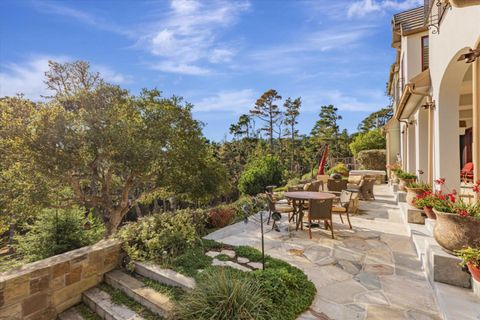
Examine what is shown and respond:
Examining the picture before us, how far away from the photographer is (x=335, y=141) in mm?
28172

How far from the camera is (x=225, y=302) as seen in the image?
97.0 inches

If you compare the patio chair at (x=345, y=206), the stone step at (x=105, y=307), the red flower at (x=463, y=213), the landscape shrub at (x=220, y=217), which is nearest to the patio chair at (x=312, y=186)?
the patio chair at (x=345, y=206)

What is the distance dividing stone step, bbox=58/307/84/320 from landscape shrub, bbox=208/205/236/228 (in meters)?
3.08

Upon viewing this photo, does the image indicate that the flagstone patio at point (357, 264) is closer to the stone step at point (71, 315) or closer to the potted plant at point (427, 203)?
the potted plant at point (427, 203)

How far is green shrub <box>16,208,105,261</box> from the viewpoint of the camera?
198 inches

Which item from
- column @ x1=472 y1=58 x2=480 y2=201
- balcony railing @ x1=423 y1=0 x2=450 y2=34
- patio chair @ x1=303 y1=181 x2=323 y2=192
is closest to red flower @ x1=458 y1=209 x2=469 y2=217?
column @ x1=472 y1=58 x2=480 y2=201

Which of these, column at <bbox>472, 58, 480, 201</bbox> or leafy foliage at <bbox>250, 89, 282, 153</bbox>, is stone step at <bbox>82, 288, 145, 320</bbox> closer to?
column at <bbox>472, 58, 480, 201</bbox>

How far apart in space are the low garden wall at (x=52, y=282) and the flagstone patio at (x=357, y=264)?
2.19 meters

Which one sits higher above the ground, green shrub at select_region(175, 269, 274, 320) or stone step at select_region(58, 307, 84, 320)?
green shrub at select_region(175, 269, 274, 320)

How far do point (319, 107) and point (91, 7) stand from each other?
26.9 meters

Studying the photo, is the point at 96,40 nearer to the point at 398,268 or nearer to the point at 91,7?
the point at 91,7

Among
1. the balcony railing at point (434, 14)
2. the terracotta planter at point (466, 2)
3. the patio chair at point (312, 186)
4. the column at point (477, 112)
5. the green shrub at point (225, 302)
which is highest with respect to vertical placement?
the balcony railing at point (434, 14)

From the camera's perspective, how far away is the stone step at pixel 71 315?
10.8 feet

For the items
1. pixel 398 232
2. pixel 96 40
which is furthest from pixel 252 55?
pixel 398 232
